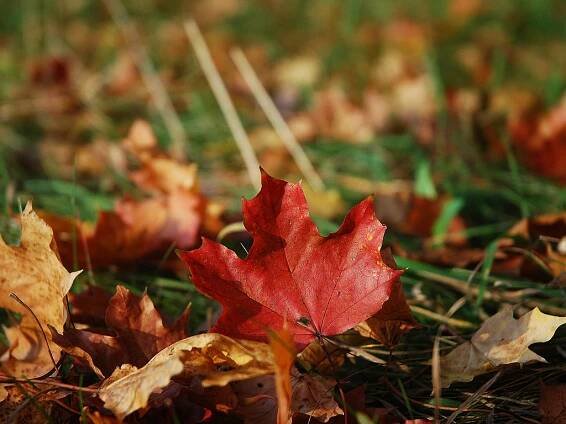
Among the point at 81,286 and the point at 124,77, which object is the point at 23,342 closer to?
the point at 81,286

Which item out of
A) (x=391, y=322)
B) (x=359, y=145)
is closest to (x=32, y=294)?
(x=391, y=322)

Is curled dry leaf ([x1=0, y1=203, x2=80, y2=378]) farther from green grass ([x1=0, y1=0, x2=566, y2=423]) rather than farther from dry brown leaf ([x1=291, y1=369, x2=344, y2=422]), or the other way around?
dry brown leaf ([x1=291, y1=369, x2=344, y2=422])

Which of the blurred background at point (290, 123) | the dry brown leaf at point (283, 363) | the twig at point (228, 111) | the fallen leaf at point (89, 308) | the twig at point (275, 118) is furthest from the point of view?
the twig at point (275, 118)

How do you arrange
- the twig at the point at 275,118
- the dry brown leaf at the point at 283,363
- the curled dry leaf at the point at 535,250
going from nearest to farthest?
the dry brown leaf at the point at 283,363 < the curled dry leaf at the point at 535,250 < the twig at the point at 275,118

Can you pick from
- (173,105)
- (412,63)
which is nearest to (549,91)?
(412,63)

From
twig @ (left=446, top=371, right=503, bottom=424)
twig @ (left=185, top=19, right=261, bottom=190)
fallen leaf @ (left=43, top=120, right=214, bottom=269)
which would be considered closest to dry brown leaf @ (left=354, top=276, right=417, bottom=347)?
twig @ (left=446, top=371, right=503, bottom=424)

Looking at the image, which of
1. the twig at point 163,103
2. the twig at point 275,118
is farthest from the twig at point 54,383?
the twig at point 163,103

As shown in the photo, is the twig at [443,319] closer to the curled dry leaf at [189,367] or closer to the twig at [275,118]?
the curled dry leaf at [189,367]

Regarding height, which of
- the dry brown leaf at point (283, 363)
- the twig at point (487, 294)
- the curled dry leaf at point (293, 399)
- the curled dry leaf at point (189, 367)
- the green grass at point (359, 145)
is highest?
the dry brown leaf at point (283, 363)
